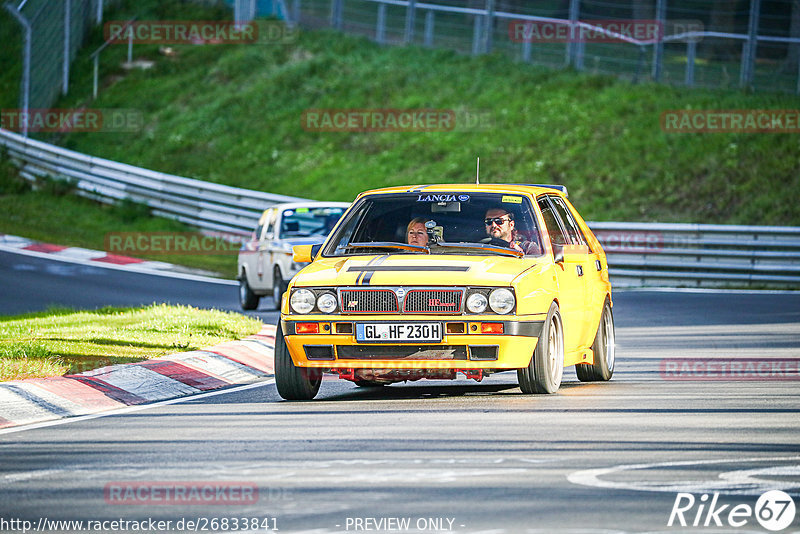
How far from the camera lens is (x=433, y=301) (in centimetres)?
990

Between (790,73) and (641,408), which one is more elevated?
(790,73)

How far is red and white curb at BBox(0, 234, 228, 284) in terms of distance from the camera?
2694 centimetres

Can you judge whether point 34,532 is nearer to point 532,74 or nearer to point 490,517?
point 490,517

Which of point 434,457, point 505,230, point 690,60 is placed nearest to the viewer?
point 434,457

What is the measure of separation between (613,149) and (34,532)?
90.8 ft


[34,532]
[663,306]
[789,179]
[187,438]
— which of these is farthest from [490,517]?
[789,179]

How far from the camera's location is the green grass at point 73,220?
1188 inches

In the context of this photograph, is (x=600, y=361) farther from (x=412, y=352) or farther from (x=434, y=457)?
(x=434, y=457)

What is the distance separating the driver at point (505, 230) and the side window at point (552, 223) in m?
0.41

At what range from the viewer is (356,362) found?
992 centimetres

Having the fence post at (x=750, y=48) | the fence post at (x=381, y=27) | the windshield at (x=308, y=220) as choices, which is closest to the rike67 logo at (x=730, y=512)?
the windshield at (x=308, y=220)

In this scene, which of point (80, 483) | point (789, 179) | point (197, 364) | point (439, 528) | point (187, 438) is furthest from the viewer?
point (789, 179)

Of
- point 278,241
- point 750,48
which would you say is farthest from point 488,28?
point 278,241

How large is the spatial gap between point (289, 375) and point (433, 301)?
1.18 m
